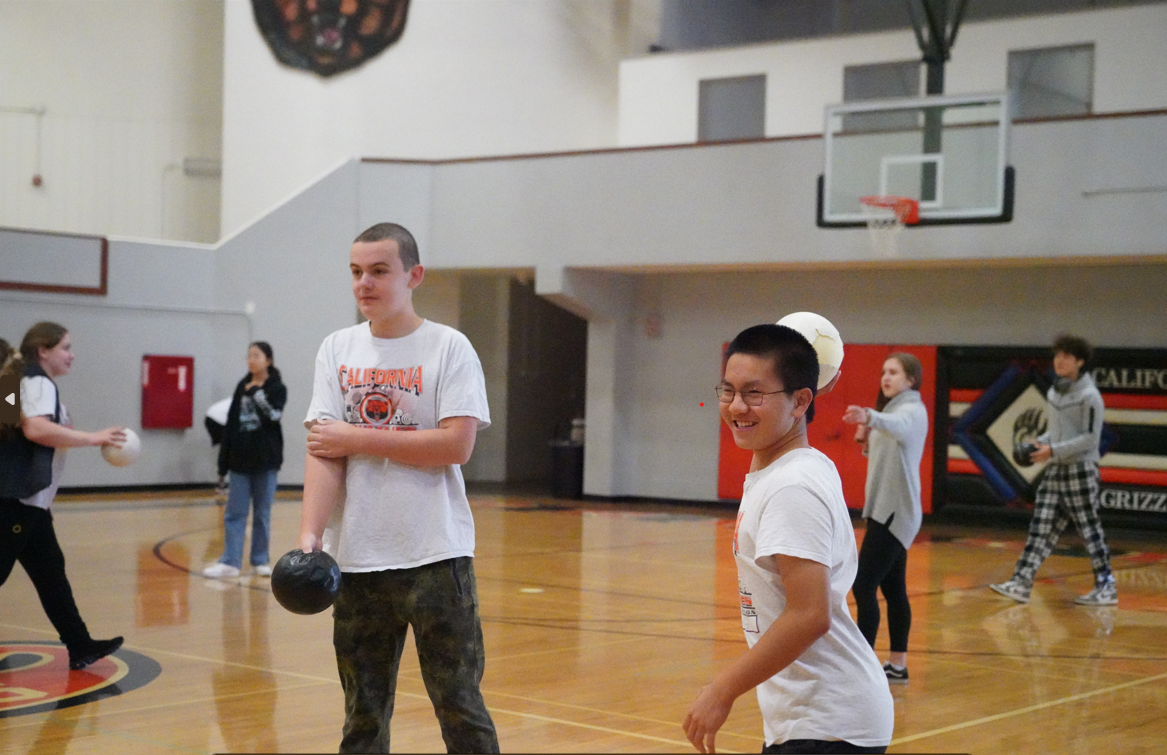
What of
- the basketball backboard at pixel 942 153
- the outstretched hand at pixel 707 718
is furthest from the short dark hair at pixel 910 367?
the basketball backboard at pixel 942 153

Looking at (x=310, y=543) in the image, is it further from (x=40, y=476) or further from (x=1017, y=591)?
(x=1017, y=591)

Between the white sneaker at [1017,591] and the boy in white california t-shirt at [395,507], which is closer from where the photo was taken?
the boy in white california t-shirt at [395,507]

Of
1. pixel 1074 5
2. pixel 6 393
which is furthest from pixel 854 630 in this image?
pixel 1074 5

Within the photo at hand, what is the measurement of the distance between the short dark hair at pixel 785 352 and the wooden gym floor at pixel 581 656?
2.69 feet

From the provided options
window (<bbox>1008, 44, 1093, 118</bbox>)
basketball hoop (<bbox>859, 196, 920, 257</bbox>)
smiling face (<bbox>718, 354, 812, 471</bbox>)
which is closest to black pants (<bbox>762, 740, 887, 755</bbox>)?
smiling face (<bbox>718, 354, 812, 471</bbox>)

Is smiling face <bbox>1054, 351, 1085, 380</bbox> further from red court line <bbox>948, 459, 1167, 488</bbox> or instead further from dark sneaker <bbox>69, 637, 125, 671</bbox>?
red court line <bbox>948, 459, 1167, 488</bbox>

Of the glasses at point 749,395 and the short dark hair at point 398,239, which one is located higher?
the short dark hair at point 398,239

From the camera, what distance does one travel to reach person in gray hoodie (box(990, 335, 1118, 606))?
9.27m

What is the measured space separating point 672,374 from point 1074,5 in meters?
8.30

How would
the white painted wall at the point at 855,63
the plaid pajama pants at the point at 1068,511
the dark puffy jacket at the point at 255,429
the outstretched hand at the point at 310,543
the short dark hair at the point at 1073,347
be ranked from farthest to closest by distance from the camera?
1. the white painted wall at the point at 855,63
2. the dark puffy jacket at the point at 255,429
3. the plaid pajama pants at the point at 1068,511
4. the short dark hair at the point at 1073,347
5. the outstretched hand at the point at 310,543

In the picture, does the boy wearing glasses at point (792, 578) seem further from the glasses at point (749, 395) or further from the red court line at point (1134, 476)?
the red court line at point (1134, 476)

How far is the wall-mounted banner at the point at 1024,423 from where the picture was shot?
15469mm

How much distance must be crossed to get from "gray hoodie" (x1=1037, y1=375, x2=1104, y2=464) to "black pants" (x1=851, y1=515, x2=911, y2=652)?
Answer: 10.3ft

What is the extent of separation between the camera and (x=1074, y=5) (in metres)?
19.5
